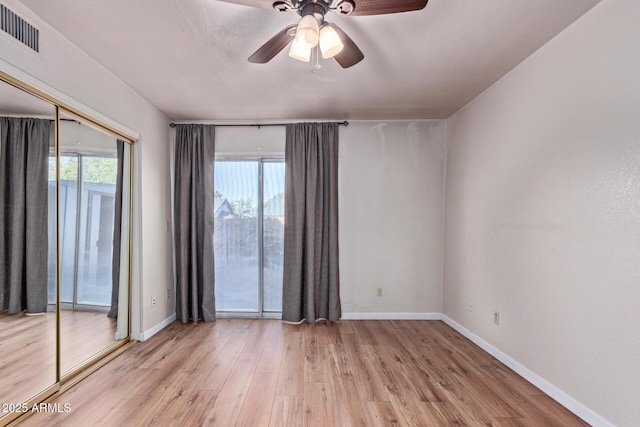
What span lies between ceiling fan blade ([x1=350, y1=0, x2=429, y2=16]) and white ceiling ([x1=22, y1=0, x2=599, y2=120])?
39 centimetres

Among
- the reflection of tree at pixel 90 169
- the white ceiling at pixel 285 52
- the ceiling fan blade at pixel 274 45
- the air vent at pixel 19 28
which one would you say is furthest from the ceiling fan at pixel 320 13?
the reflection of tree at pixel 90 169

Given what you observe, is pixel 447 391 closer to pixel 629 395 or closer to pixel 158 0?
pixel 629 395

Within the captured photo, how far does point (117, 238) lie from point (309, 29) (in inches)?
105

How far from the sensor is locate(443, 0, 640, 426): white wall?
1594 millimetres

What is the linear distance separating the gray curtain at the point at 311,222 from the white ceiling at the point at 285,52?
1.58 ft

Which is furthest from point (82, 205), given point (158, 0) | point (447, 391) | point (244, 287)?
point (447, 391)

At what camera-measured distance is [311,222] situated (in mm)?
3570

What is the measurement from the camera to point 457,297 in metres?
3.35

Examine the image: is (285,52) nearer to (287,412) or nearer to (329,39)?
(329,39)

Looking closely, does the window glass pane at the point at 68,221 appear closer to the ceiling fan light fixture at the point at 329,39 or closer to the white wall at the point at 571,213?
the ceiling fan light fixture at the point at 329,39

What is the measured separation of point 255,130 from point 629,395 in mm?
3992

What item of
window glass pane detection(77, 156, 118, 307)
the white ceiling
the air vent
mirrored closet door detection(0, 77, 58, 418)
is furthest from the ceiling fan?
window glass pane detection(77, 156, 118, 307)

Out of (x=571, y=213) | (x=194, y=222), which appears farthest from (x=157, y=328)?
(x=571, y=213)

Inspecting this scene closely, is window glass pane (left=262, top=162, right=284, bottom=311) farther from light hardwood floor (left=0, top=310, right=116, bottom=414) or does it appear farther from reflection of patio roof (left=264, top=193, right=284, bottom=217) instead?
light hardwood floor (left=0, top=310, right=116, bottom=414)
